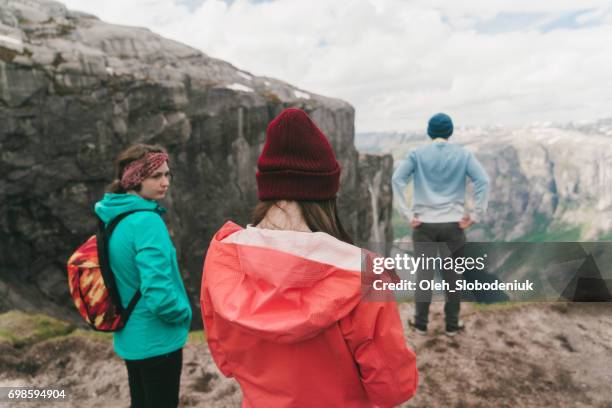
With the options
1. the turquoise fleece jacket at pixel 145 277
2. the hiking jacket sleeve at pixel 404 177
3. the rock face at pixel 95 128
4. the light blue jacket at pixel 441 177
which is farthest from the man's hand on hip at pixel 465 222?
the rock face at pixel 95 128

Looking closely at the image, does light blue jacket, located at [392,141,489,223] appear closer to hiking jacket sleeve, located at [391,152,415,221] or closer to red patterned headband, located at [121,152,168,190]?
hiking jacket sleeve, located at [391,152,415,221]

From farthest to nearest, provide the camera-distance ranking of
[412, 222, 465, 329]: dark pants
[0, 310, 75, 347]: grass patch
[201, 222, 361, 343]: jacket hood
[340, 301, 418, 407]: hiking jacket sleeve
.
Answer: [0, 310, 75, 347]: grass patch < [412, 222, 465, 329]: dark pants < [340, 301, 418, 407]: hiking jacket sleeve < [201, 222, 361, 343]: jacket hood

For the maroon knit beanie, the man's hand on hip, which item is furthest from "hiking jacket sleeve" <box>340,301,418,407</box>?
the man's hand on hip

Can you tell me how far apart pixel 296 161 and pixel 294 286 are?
98 centimetres

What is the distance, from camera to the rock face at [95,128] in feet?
90.7

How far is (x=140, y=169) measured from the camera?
5215 millimetres

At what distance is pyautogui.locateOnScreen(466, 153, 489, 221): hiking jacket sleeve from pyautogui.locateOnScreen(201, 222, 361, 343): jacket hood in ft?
19.0

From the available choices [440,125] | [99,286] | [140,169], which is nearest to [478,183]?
[440,125]

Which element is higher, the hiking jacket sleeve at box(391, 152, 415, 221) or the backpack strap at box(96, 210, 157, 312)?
the hiking jacket sleeve at box(391, 152, 415, 221)

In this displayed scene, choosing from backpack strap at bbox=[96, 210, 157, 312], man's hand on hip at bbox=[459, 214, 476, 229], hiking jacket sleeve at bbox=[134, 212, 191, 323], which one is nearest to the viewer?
hiking jacket sleeve at bbox=[134, 212, 191, 323]

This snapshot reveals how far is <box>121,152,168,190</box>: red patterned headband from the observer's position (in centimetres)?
517

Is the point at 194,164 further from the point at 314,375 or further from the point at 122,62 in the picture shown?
the point at 314,375

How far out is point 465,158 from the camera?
791 cm

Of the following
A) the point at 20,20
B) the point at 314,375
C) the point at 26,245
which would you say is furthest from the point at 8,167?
the point at 314,375
